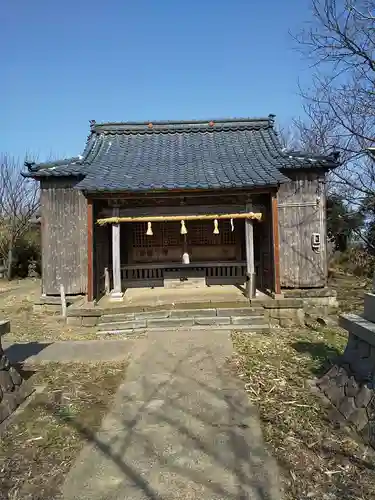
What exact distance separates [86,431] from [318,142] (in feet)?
59.6

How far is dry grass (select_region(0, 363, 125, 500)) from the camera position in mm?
3164

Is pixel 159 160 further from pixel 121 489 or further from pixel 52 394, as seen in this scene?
pixel 121 489

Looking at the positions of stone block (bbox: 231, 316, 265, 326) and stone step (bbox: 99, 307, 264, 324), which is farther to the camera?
stone step (bbox: 99, 307, 264, 324)

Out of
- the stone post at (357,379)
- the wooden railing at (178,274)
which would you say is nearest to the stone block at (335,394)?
the stone post at (357,379)

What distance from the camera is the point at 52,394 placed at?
501cm

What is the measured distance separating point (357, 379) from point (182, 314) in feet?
17.4

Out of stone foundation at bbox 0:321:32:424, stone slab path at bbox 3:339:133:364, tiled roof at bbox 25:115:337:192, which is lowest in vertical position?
stone slab path at bbox 3:339:133:364

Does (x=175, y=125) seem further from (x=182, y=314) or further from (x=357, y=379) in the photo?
(x=357, y=379)

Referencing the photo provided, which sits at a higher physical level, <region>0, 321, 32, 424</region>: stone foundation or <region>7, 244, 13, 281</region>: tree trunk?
<region>7, 244, 13, 281</region>: tree trunk

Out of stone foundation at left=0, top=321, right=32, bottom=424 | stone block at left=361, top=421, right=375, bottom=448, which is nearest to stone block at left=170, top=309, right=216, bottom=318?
stone foundation at left=0, top=321, right=32, bottom=424

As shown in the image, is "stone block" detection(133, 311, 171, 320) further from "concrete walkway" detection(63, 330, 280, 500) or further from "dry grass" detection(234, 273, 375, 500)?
"concrete walkway" detection(63, 330, 280, 500)

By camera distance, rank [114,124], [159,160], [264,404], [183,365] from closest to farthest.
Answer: [264,404] → [183,365] → [159,160] → [114,124]

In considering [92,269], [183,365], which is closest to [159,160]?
[92,269]

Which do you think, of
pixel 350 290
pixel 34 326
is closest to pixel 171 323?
pixel 34 326
